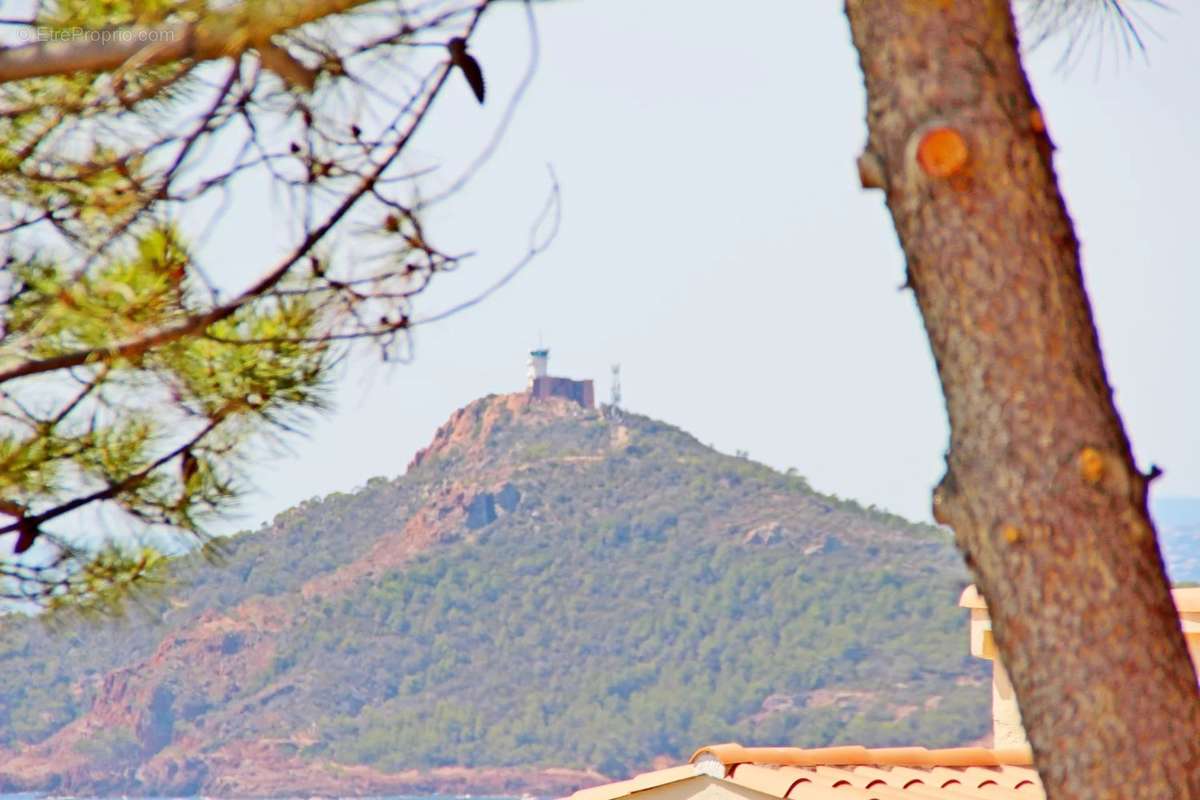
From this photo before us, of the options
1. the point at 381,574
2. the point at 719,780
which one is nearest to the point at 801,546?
the point at 381,574

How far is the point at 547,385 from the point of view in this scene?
8225cm

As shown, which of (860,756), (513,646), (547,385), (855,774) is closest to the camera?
(855,774)

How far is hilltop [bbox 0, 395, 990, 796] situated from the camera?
6494 centimetres

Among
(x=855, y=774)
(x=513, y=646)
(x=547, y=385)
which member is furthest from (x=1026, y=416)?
(x=547, y=385)

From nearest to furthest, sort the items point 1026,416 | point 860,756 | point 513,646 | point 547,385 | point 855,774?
point 1026,416, point 855,774, point 860,756, point 513,646, point 547,385

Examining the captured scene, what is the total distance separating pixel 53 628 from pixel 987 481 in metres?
2.40

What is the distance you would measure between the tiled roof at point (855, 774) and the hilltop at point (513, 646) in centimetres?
5462

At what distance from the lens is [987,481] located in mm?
2166

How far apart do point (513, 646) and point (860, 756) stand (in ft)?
218

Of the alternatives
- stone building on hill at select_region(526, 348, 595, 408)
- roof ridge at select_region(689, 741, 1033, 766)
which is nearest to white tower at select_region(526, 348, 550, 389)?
stone building on hill at select_region(526, 348, 595, 408)

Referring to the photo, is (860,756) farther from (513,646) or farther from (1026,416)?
(513,646)

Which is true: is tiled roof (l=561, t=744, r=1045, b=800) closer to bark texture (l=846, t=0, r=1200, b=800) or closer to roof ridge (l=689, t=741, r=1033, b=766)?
roof ridge (l=689, t=741, r=1033, b=766)

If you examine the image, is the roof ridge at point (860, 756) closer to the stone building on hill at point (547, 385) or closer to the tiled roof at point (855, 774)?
the tiled roof at point (855, 774)

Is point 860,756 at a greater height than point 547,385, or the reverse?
point 547,385
